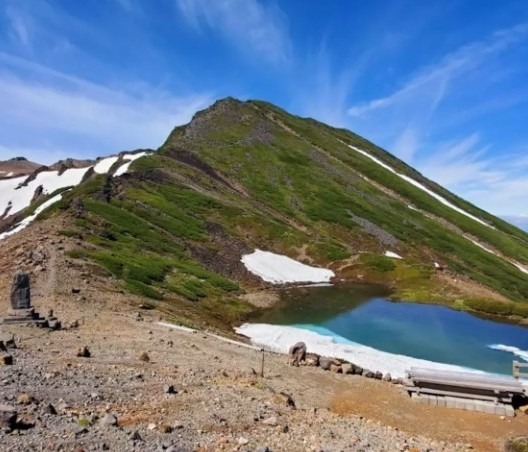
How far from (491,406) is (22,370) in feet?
68.1

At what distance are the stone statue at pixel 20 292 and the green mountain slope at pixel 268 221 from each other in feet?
49.8

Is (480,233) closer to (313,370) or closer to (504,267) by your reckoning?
(504,267)

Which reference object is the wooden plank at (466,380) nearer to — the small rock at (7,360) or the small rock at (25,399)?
the small rock at (25,399)

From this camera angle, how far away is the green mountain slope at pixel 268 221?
195ft

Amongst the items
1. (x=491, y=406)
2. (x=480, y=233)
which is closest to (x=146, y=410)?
(x=491, y=406)

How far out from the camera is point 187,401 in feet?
63.2

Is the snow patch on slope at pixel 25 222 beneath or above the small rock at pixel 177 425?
above

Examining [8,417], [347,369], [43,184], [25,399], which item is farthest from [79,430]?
[43,184]

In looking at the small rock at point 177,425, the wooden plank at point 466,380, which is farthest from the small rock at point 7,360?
the wooden plank at point 466,380

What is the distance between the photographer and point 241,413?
1889 centimetres

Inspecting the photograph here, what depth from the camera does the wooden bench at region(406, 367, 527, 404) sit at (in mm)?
25672

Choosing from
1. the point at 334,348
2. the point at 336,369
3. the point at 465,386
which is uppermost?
the point at 334,348

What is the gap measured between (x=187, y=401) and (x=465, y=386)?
14.4 m

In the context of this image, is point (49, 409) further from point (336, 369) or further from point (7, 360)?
point (336, 369)
